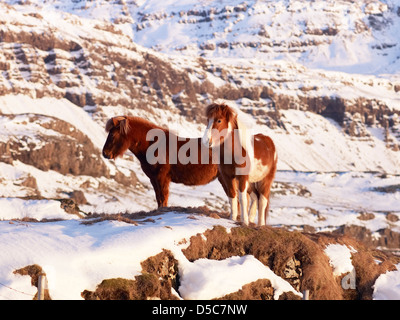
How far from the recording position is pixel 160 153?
2212 cm

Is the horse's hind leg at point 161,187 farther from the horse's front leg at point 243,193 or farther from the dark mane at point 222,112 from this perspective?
the dark mane at point 222,112

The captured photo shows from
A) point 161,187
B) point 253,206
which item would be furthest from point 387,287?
point 161,187

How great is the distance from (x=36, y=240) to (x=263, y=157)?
7824 mm

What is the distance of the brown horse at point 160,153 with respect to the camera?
22062mm

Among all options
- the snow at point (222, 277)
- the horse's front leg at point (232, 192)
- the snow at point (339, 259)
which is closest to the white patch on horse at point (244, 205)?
the horse's front leg at point (232, 192)

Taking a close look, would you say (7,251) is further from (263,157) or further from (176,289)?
(263,157)

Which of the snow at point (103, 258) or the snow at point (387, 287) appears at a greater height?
the snow at point (103, 258)

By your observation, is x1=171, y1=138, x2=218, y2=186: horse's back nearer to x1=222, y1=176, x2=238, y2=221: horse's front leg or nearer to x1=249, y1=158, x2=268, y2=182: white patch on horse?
x1=222, y1=176, x2=238, y2=221: horse's front leg

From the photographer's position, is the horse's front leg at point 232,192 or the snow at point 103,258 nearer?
the snow at point 103,258

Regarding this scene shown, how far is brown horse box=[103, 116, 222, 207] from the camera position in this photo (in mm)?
22062

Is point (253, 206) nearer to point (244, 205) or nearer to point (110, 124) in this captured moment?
point (244, 205)

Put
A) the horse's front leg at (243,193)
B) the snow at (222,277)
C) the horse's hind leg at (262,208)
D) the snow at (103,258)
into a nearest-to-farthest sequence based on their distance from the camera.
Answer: the snow at (103,258) → the snow at (222,277) → the horse's front leg at (243,193) → the horse's hind leg at (262,208)

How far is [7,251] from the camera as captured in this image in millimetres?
15156

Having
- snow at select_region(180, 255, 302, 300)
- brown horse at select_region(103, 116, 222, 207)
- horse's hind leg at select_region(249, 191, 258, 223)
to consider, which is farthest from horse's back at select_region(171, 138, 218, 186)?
snow at select_region(180, 255, 302, 300)
